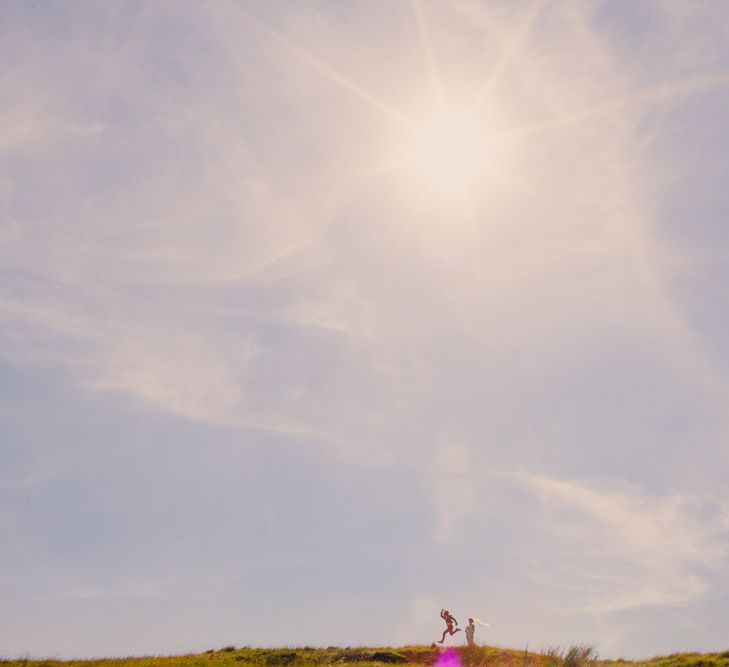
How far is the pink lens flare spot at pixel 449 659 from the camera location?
26.6 m

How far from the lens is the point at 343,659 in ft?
103

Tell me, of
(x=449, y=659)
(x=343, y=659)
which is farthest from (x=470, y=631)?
(x=343, y=659)

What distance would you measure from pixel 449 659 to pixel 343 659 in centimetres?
589

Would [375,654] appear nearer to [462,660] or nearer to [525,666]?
[462,660]

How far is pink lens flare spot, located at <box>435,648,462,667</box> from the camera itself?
26.6 meters

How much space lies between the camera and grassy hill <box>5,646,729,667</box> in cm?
2520

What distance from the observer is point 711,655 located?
29.9m

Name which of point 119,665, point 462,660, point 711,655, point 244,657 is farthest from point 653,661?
point 119,665

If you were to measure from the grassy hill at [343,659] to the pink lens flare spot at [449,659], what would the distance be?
0.28 metres

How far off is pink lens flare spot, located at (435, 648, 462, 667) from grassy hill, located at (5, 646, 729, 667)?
28 cm

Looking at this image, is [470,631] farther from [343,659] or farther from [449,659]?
[343,659]

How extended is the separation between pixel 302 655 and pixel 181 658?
18.8 feet

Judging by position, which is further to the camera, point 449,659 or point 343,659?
point 343,659

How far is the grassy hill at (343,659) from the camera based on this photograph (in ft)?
82.7
